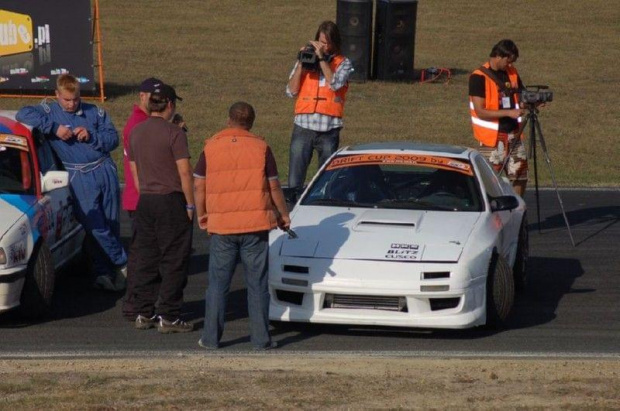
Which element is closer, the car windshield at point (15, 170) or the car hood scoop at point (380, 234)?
the car hood scoop at point (380, 234)

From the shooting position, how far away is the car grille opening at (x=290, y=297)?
952 centimetres

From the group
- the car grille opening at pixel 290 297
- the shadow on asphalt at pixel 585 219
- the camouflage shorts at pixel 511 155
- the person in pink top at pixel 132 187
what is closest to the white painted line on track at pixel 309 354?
the car grille opening at pixel 290 297

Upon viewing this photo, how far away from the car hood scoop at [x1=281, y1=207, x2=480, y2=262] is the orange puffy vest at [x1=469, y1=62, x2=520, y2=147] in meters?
3.17

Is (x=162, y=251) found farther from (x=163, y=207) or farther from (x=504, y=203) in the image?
(x=504, y=203)

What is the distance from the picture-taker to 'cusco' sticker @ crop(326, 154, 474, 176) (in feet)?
35.7

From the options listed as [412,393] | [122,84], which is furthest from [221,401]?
[122,84]

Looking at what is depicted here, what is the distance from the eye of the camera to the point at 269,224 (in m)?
8.85

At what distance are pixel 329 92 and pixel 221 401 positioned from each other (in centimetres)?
638

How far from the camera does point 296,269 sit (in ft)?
31.3

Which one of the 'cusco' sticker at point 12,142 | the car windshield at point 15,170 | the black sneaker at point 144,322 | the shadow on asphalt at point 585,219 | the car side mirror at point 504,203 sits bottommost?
the shadow on asphalt at point 585,219

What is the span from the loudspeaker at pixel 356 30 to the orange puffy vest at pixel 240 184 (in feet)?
67.4

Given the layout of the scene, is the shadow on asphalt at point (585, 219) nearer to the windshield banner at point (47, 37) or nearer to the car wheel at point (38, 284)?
the car wheel at point (38, 284)

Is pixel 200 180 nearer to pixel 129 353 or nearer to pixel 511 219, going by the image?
pixel 129 353

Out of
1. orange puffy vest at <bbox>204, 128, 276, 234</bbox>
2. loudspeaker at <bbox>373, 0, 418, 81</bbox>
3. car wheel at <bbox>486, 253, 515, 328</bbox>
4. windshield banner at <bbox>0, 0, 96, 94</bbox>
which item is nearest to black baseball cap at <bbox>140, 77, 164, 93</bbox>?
orange puffy vest at <bbox>204, 128, 276, 234</bbox>
